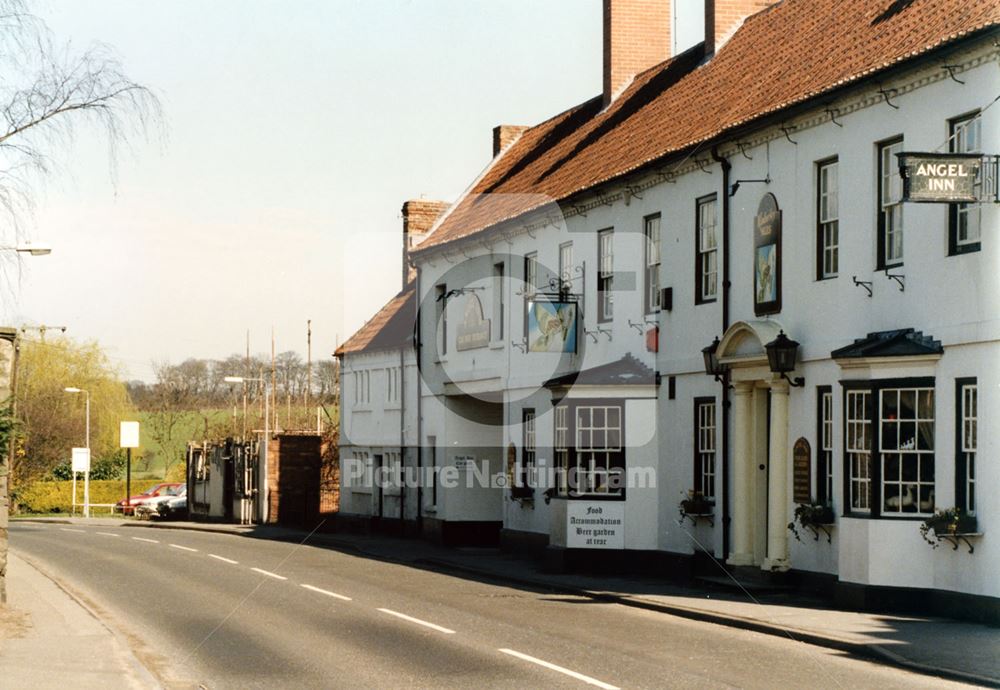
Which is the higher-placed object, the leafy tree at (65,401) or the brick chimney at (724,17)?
the brick chimney at (724,17)

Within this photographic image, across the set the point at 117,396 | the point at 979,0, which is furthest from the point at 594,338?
the point at 117,396

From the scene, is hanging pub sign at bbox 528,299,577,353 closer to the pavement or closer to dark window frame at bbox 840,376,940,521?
dark window frame at bbox 840,376,940,521

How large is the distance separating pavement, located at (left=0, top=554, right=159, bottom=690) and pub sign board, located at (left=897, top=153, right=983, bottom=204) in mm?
9564

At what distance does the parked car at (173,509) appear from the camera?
6738 centimetres

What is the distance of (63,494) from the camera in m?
82.1

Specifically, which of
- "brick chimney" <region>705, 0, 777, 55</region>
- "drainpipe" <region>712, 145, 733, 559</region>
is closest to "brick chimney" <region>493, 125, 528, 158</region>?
"brick chimney" <region>705, 0, 777, 55</region>

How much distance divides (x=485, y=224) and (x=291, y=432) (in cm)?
2048

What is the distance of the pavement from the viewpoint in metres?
12.5

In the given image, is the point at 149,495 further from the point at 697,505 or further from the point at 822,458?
the point at 822,458

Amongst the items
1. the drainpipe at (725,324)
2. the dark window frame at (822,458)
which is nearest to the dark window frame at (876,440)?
the dark window frame at (822,458)

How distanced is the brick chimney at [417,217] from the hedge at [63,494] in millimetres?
33705

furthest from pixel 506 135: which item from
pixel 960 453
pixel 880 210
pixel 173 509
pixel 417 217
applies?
pixel 173 509

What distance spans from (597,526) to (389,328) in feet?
67.2

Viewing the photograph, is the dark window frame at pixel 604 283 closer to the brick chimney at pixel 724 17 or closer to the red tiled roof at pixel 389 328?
the brick chimney at pixel 724 17
